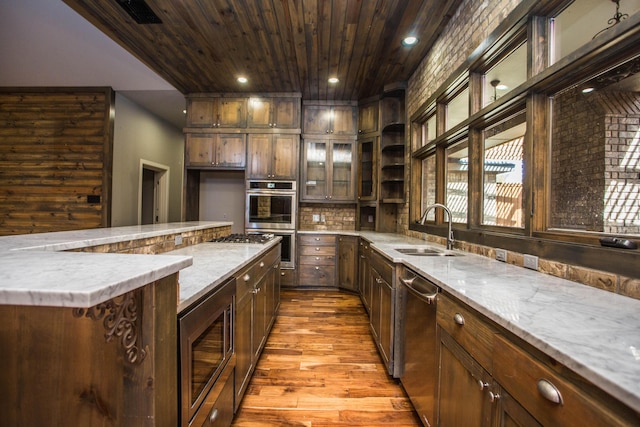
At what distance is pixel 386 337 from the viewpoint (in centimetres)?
206

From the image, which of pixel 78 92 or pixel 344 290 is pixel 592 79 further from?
pixel 78 92

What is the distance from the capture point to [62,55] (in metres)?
3.93

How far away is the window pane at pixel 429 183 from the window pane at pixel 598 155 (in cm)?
163

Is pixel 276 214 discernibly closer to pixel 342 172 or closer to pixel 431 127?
pixel 342 172

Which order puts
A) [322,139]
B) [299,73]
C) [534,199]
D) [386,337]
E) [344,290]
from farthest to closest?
[322,139] → [344,290] → [299,73] → [386,337] → [534,199]

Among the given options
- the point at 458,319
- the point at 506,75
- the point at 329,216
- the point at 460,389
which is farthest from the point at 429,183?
the point at 460,389

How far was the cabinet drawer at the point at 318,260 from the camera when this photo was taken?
412 centimetres

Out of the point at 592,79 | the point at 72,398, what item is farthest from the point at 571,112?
the point at 72,398

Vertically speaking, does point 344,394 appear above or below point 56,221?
below

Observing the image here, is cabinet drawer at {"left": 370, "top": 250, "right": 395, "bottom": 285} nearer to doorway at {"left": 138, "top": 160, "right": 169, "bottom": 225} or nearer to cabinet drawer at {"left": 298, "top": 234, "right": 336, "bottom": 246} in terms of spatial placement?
cabinet drawer at {"left": 298, "top": 234, "right": 336, "bottom": 246}

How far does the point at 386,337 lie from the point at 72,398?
6.03ft

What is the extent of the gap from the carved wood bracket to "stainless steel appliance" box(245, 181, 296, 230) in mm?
3396

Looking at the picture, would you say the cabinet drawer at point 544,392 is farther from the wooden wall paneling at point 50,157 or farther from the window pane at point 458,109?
the wooden wall paneling at point 50,157

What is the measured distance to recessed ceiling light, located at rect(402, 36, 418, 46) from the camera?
2.77m
